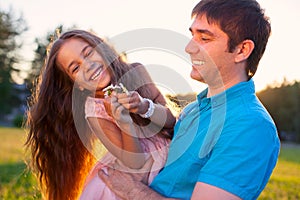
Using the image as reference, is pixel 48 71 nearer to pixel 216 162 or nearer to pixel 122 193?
pixel 122 193

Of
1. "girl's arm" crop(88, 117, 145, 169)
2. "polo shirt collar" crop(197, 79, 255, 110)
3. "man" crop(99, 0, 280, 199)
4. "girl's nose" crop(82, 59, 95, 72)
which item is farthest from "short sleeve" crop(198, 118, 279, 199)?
"girl's nose" crop(82, 59, 95, 72)

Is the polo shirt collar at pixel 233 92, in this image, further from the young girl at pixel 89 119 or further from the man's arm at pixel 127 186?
the man's arm at pixel 127 186

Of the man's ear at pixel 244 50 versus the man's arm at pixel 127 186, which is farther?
the man's arm at pixel 127 186

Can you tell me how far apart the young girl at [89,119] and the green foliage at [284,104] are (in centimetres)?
4520

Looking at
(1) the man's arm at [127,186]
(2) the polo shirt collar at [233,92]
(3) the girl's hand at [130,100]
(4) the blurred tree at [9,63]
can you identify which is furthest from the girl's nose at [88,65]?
(4) the blurred tree at [9,63]

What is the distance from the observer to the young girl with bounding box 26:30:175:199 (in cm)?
294

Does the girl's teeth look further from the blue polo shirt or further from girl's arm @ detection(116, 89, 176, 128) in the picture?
girl's arm @ detection(116, 89, 176, 128)

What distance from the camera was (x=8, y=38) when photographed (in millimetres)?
47844

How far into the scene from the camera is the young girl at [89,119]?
294 centimetres

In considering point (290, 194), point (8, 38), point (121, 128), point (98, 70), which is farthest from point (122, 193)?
point (8, 38)

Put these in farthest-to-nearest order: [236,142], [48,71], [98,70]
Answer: [48,71] < [98,70] < [236,142]

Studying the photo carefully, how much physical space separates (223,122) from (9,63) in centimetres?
5342

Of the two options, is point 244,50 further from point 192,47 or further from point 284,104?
point 284,104

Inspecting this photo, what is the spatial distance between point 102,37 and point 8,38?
4643 centimetres
